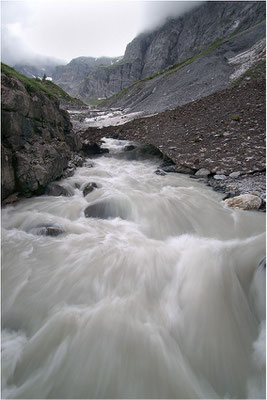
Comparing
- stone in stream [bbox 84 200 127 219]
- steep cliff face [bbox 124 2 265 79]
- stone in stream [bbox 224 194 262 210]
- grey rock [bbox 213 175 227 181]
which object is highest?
steep cliff face [bbox 124 2 265 79]

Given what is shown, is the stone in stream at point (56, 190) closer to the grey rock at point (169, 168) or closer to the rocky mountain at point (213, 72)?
the grey rock at point (169, 168)

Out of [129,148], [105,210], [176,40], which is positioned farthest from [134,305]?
[176,40]

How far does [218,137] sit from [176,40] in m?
126

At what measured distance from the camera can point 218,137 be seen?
29.9ft

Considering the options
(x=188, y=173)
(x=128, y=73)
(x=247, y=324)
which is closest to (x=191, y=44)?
(x=128, y=73)

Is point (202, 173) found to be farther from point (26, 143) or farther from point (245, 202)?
point (26, 143)

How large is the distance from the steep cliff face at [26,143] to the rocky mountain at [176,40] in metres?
35.1

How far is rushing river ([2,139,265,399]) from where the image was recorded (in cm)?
221

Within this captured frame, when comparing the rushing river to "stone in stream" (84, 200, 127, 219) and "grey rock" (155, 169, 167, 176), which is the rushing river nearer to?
"stone in stream" (84, 200, 127, 219)

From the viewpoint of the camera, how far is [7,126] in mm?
5492

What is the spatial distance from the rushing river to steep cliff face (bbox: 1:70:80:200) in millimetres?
974

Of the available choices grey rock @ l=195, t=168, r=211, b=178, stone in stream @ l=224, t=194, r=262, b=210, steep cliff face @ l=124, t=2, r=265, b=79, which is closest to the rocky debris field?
grey rock @ l=195, t=168, r=211, b=178

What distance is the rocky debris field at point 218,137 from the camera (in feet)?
21.1

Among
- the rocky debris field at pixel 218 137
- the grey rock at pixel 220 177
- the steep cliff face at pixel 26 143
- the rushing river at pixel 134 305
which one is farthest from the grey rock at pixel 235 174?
the steep cliff face at pixel 26 143
